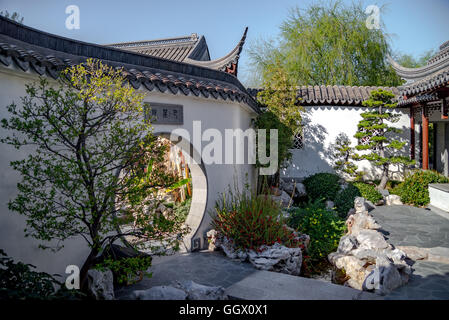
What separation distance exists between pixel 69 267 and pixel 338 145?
9.92 metres

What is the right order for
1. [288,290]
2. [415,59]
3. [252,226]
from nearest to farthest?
[288,290]
[252,226]
[415,59]

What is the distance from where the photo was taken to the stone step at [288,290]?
154 inches

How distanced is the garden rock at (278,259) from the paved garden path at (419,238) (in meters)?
1.50

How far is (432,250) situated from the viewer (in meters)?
5.61

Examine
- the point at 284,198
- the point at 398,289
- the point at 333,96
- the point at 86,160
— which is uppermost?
the point at 333,96

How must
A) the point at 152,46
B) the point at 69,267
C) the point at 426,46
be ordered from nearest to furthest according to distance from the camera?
the point at 69,267 < the point at 152,46 < the point at 426,46

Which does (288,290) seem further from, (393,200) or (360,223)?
(393,200)

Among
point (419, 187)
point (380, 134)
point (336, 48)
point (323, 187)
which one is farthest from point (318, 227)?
point (336, 48)

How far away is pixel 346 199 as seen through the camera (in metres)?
9.07

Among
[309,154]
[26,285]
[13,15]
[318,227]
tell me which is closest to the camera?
[26,285]

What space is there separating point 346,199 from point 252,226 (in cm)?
441

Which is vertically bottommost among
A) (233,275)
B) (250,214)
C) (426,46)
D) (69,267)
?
(233,275)

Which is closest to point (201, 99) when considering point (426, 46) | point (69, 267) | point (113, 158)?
point (113, 158)
